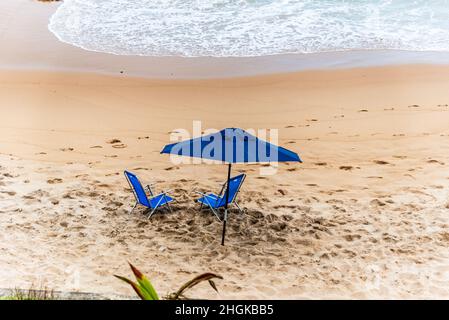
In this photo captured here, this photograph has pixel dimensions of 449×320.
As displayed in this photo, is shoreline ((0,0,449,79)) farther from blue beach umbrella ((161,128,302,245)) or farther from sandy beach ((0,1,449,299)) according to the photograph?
blue beach umbrella ((161,128,302,245))

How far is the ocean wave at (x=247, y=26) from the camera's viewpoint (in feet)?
45.6

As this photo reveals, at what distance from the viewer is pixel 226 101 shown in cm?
1100

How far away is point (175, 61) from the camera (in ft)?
42.8

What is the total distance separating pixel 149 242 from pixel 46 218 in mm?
1449

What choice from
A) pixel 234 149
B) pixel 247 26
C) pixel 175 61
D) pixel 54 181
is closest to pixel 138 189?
pixel 234 149

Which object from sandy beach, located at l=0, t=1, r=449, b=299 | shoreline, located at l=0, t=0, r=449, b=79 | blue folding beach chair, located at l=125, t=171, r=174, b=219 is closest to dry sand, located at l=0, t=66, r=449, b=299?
sandy beach, located at l=0, t=1, r=449, b=299

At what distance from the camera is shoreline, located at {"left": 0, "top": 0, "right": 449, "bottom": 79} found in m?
12.4

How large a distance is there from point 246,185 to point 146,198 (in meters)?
1.67

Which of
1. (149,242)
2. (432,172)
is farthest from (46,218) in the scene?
(432,172)

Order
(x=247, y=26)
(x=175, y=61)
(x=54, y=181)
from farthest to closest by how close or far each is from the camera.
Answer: (x=247, y=26) → (x=175, y=61) → (x=54, y=181)

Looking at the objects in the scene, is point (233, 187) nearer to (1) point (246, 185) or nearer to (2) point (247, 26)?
(1) point (246, 185)

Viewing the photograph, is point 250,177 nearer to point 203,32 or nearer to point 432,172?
point 432,172

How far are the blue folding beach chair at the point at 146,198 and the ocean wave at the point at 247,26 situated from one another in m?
6.65

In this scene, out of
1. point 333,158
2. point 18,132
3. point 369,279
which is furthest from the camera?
point 18,132
